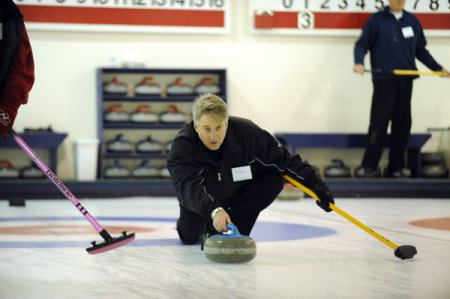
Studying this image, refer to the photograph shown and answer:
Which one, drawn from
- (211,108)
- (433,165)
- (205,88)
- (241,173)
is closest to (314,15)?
(205,88)

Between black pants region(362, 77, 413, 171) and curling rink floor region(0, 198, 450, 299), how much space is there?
7.89 feet

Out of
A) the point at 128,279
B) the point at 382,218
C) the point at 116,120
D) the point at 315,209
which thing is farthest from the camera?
the point at 116,120

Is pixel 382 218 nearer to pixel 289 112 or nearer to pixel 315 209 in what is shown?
pixel 315 209

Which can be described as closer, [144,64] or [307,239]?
[307,239]

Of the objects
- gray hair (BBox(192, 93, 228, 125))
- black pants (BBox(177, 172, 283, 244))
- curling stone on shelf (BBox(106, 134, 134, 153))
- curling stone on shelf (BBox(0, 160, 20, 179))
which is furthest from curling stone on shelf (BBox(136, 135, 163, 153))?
gray hair (BBox(192, 93, 228, 125))

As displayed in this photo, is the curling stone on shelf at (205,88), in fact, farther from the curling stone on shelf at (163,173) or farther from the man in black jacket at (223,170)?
the man in black jacket at (223,170)

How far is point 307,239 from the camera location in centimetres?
368

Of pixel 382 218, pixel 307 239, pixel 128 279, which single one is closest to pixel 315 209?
pixel 382 218

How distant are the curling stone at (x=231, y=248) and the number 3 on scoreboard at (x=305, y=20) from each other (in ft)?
19.9

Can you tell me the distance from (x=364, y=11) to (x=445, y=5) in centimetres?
112

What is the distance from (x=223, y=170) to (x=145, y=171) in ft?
16.3

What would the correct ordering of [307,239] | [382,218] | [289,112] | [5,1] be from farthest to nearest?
1. [289,112]
2. [382,218]
3. [307,239]
4. [5,1]

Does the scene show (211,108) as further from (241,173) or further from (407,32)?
(407,32)

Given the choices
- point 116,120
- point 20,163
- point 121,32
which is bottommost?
point 20,163
